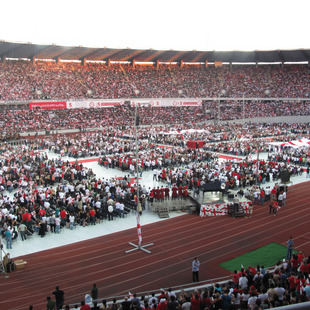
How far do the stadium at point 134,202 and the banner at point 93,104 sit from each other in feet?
0.64

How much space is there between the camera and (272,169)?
84.9 ft

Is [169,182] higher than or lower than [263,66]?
lower

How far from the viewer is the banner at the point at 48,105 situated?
4784cm

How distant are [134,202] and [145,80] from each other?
157 ft

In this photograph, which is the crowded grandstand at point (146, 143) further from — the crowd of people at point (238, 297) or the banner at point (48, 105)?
the banner at point (48, 105)

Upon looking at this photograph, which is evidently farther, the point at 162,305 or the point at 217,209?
the point at 217,209

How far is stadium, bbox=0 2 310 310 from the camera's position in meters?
10.4

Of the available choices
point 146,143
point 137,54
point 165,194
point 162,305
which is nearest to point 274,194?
point 165,194

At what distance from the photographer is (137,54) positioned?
208ft

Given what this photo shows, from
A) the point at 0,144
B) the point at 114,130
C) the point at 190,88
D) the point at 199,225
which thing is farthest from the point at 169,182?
the point at 190,88

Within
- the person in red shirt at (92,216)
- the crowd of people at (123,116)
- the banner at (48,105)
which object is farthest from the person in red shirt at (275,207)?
the banner at (48,105)

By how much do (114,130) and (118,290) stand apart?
1465 inches

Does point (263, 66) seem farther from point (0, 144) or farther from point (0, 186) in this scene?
point (0, 186)

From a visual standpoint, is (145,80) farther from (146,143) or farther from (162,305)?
(162,305)
